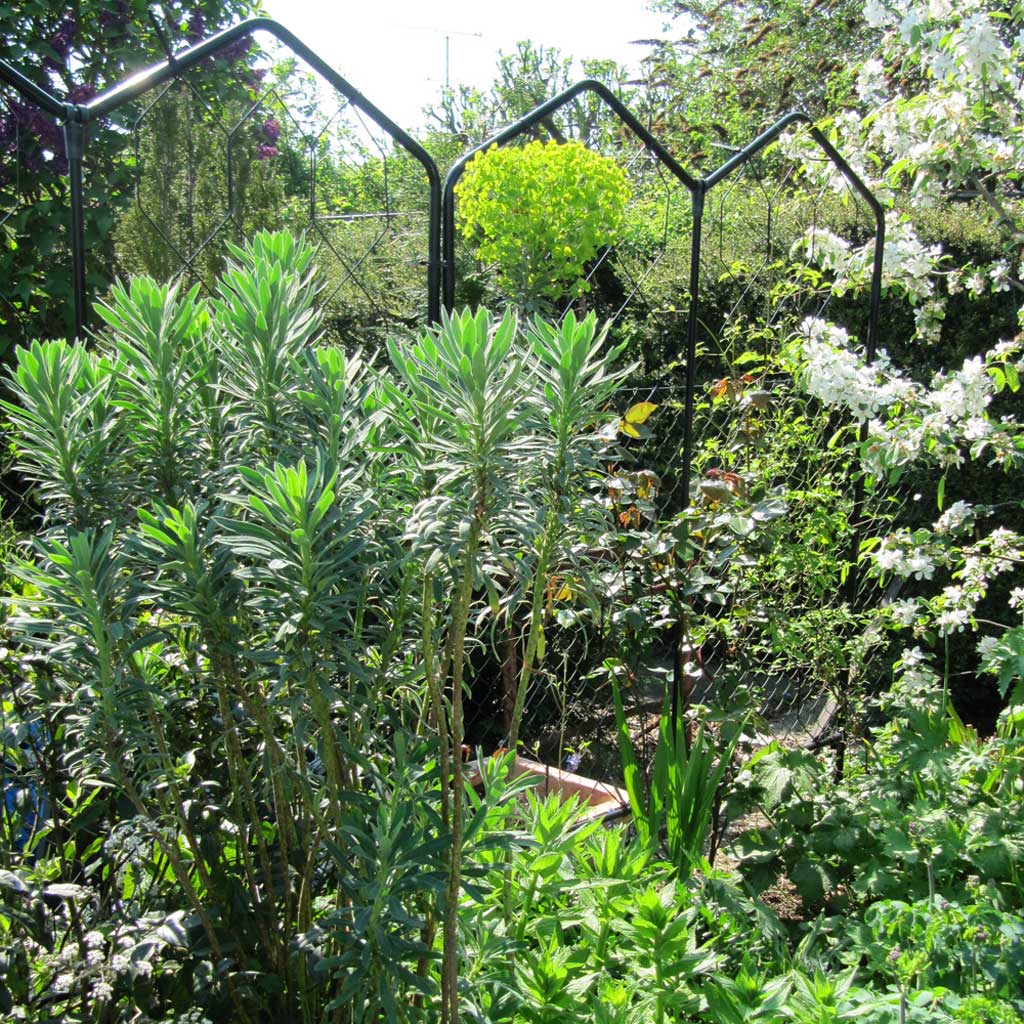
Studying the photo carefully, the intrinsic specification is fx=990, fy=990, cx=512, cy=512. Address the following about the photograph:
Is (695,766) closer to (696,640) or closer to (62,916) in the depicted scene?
(696,640)

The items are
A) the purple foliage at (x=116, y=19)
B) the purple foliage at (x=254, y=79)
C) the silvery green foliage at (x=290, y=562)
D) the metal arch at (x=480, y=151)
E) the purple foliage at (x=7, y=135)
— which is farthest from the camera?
the purple foliage at (x=254, y=79)

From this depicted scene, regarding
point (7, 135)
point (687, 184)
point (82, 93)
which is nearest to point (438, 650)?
point (687, 184)

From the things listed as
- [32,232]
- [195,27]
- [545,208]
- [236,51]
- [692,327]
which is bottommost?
[692,327]

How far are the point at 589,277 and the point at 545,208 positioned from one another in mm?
1050

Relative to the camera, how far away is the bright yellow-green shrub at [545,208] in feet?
15.4

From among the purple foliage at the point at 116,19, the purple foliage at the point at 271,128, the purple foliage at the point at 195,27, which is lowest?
the purple foliage at the point at 271,128

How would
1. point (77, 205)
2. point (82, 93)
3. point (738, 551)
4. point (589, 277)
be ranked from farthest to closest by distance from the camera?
point (82, 93) → point (589, 277) → point (738, 551) → point (77, 205)

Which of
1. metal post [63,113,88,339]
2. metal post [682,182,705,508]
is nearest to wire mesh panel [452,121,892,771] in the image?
metal post [682,182,705,508]

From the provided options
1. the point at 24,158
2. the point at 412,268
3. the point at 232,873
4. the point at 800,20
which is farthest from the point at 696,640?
the point at 800,20

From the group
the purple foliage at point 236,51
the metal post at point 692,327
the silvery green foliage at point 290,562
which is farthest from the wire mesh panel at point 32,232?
the silvery green foliage at point 290,562

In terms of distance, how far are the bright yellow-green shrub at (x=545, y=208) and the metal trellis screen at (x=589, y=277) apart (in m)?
0.44

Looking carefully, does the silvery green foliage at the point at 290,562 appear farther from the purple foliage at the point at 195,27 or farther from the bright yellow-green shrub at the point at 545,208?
the purple foliage at the point at 195,27

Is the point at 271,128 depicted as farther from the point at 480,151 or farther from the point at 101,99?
the point at 101,99

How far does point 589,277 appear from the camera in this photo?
3.81 m
